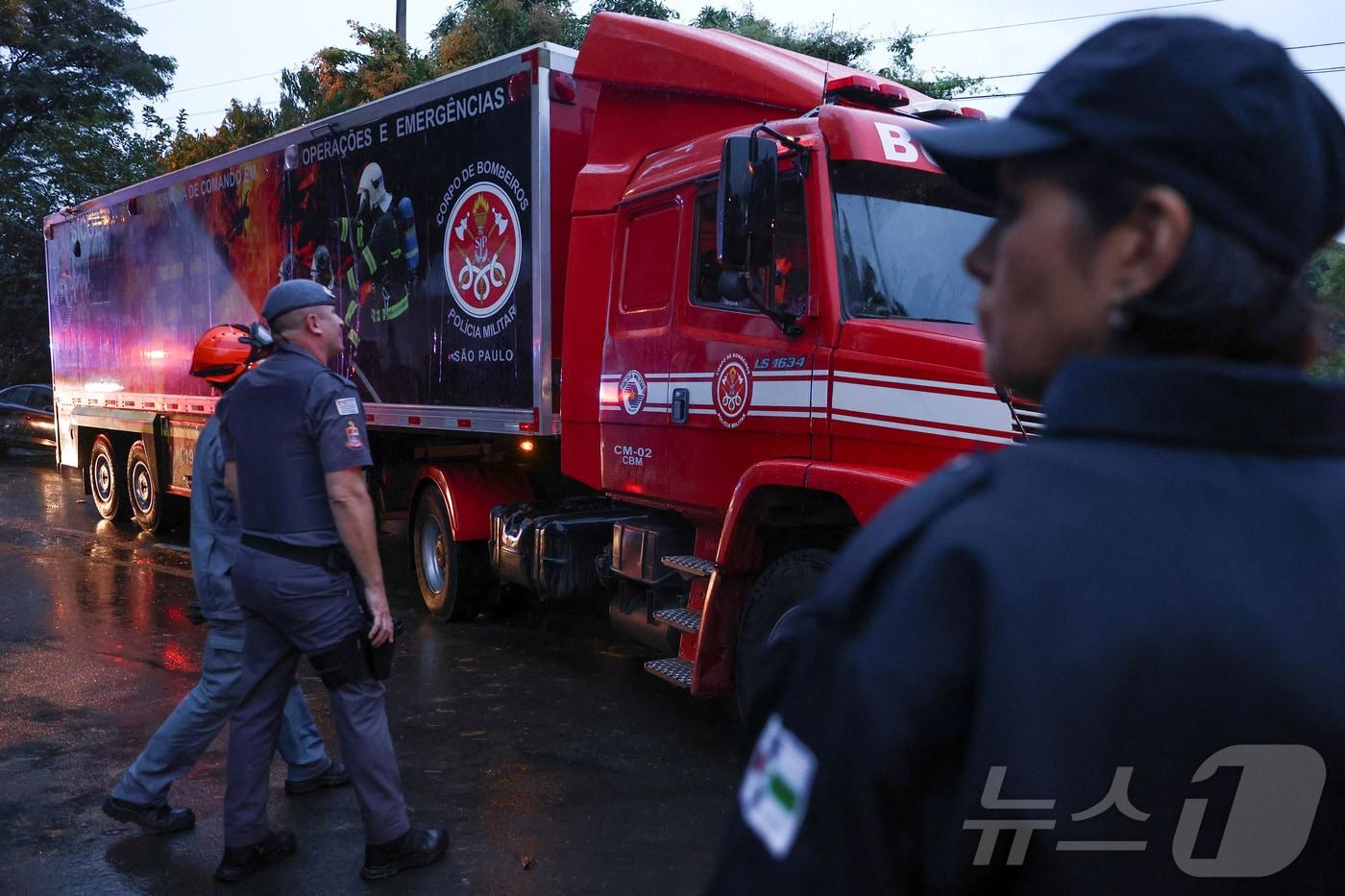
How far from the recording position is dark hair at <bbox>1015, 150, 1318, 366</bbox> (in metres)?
0.86

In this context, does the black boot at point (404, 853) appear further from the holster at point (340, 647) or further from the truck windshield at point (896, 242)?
the truck windshield at point (896, 242)

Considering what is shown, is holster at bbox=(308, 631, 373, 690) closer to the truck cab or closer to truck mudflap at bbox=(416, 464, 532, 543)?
the truck cab

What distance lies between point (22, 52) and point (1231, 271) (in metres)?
33.8

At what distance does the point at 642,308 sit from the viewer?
5891 millimetres

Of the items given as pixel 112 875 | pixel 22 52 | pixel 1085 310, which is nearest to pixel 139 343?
pixel 112 875

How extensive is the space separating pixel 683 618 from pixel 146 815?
239cm

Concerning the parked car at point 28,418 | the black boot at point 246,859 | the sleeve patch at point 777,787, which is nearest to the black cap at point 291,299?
the black boot at point 246,859

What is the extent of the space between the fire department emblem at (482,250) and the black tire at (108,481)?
7648 millimetres

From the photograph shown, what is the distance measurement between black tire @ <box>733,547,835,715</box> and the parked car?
1995cm


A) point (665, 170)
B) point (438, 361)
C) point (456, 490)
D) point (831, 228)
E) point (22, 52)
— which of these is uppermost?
point (22, 52)

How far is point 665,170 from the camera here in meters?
5.76

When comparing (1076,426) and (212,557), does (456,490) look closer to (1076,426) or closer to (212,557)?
(212,557)

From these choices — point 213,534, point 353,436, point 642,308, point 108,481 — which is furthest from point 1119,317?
point 108,481

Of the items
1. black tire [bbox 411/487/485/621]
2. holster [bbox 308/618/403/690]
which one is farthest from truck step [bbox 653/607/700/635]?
black tire [bbox 411/487/485/621]
